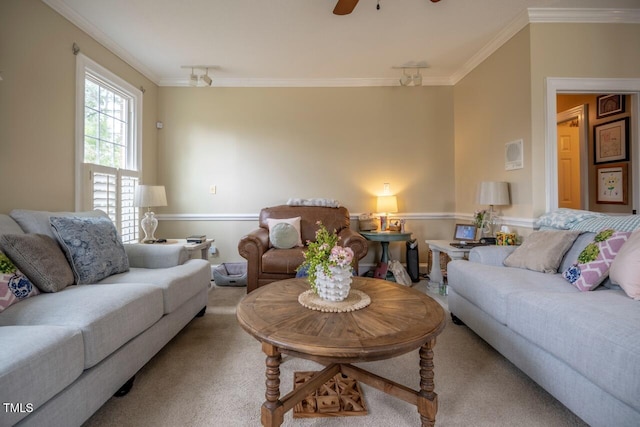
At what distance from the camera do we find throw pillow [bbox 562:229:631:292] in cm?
170

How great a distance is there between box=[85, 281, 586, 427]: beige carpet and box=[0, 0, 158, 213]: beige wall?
1636 mm

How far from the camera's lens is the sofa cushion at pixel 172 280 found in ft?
6.22

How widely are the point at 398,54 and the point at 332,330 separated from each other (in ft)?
10.7

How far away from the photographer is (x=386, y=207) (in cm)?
383

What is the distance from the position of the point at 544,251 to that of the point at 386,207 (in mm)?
1912

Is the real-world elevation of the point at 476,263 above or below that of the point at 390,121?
below

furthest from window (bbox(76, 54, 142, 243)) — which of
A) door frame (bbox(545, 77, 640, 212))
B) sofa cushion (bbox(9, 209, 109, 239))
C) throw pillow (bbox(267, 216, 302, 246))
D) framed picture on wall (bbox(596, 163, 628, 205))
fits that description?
framed picture on wall (bbox(596, 163, 628, 205))

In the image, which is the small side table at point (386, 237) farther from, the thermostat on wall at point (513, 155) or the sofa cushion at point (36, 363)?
the sofa cushion at point (36, 363)

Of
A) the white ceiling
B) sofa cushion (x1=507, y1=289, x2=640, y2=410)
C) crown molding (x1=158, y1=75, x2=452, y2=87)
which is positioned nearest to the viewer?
sofa cushion (x1=507, y1=289, x2=640, y2=410)

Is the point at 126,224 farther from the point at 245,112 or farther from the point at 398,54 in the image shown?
the point at 398,54

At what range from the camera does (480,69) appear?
136 inches

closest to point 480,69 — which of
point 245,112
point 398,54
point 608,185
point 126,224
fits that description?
point 398,54

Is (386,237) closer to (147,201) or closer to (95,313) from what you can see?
(147,201)

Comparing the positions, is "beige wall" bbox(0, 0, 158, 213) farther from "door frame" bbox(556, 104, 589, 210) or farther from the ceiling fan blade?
"door frame" bbox(556, 104, 589, 210)
